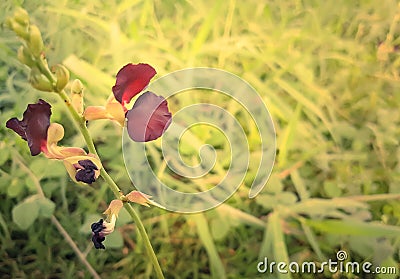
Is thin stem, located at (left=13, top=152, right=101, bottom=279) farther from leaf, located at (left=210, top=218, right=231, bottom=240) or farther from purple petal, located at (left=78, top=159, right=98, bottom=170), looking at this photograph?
purple petal, located at (left=78, top=159, right=98, bottom=170)

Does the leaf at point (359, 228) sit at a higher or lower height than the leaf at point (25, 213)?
higher

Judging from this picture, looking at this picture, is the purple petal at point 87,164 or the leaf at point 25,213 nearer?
the purple petal at point 87,164

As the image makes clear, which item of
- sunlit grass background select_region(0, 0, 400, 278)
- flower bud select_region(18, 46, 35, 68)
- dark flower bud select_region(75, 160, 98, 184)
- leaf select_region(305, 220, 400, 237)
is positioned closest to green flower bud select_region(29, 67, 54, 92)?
flower bud select_region(18, 46, 35, 68)

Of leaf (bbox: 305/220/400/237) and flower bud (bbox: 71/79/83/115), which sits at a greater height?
leaf (bbox: 305/220/400/237)

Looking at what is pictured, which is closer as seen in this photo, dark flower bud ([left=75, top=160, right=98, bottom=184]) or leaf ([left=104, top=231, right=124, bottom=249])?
dark flower bud ([left=75, top=160, right=98, bottom=184])

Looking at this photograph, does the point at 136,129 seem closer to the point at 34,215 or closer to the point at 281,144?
the point at 34,215

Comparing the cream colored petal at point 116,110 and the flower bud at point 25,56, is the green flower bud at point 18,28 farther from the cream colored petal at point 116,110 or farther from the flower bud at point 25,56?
the cream colored petal at point 116,110

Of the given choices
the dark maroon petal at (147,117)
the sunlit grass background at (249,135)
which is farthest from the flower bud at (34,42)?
the sunlit grass background at (249,135)

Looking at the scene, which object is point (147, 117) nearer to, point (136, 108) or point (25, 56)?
point (136, 108)
